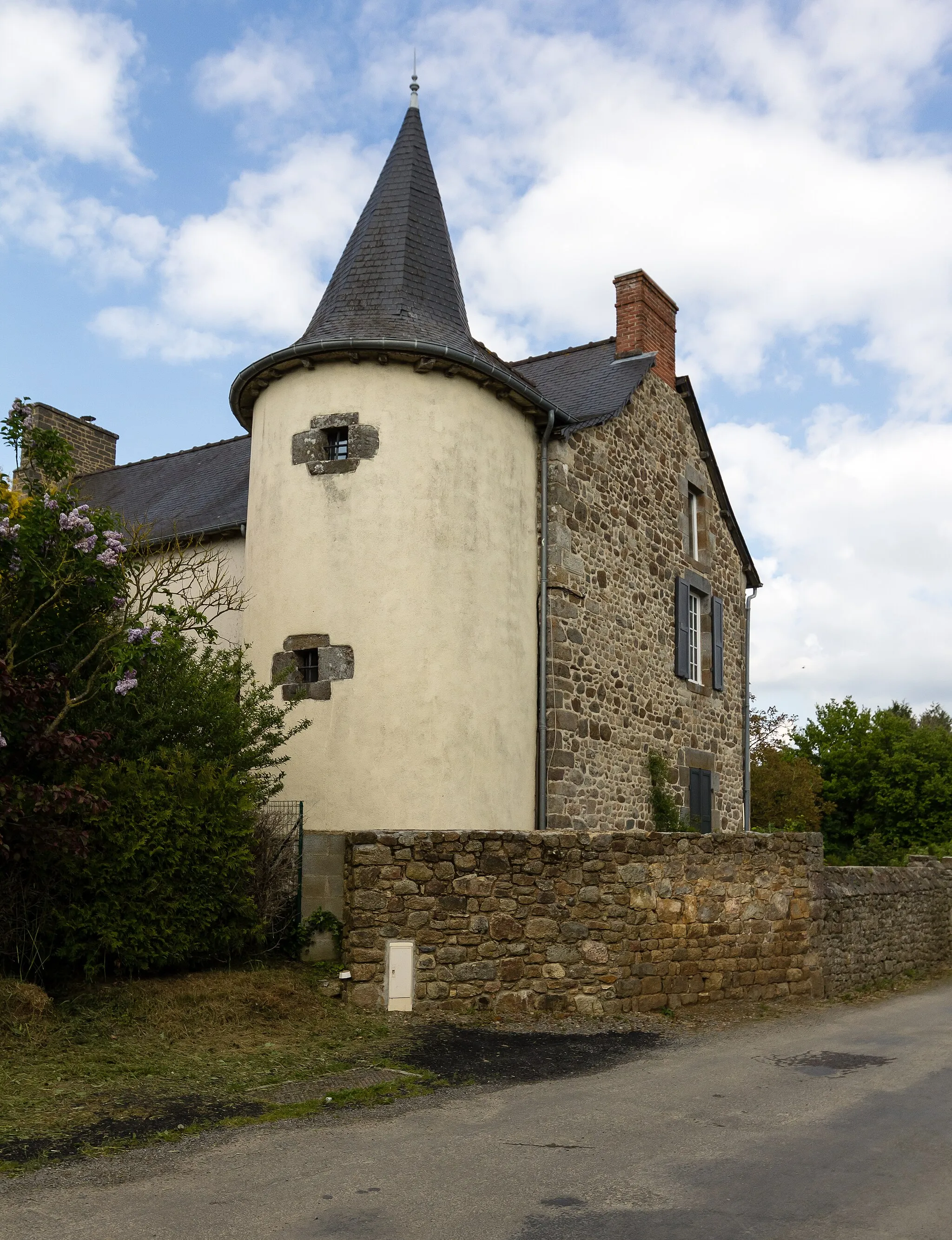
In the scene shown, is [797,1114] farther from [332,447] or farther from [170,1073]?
[332,447]

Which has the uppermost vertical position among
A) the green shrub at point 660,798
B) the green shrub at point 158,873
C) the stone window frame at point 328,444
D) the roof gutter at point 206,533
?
the stone window frame at point 328,444

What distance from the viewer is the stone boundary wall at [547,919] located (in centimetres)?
916

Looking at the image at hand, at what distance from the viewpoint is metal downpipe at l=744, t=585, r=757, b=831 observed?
18203mm

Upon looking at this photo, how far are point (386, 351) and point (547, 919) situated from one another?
6.19 meters

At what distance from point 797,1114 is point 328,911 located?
4.98 metres

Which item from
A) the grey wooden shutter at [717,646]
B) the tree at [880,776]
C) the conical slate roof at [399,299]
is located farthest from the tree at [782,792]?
the conical slate roof at [399,299]

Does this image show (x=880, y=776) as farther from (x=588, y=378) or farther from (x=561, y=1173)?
(x=561, y=1173)

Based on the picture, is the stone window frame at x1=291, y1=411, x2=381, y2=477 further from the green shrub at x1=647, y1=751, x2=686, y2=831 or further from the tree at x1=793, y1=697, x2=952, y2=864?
the tree at x1=793, y1=697, x2=952, y2=864

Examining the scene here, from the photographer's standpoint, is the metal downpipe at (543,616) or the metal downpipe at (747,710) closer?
the metal downpipe at (543,616)

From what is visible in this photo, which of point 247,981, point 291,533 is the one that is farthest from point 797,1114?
point 291,533

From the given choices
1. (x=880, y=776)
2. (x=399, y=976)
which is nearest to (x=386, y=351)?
(x=399, y=976)

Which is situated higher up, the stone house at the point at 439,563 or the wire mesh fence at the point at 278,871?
the stone house at the point at 439,563

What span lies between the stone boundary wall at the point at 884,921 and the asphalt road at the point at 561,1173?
16.7ft

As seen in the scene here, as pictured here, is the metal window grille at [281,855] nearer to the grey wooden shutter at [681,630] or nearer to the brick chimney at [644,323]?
the grey wooden shutter at [681,630]
